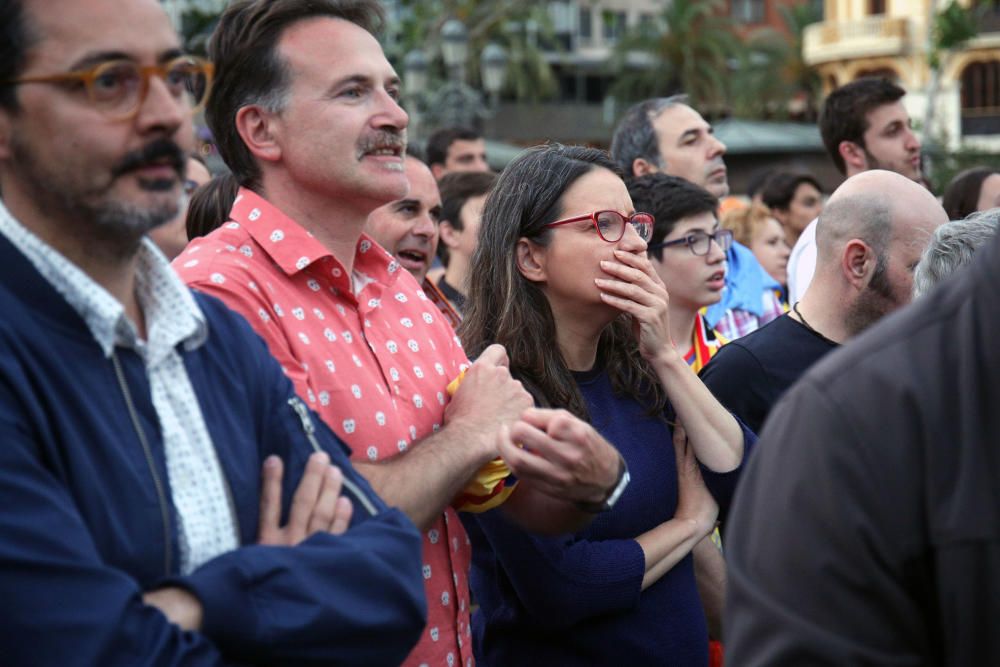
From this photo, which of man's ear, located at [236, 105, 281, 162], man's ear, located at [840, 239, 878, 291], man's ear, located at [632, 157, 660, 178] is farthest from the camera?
man's ear, located at [632, 157, 660, 178]

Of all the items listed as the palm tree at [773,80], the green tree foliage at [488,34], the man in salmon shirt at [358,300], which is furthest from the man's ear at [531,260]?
the palm tree at [773,80]

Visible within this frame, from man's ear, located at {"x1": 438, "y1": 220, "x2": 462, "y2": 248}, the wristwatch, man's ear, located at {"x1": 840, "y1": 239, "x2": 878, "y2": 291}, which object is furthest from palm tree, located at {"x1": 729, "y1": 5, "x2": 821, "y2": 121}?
the wristwatch

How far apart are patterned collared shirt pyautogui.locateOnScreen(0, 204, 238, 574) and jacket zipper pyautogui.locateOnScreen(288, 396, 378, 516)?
0.28 metres

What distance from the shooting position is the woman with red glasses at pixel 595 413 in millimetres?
3424

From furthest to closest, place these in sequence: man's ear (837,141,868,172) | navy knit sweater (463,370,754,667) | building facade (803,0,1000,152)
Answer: building facade (803,0,1000,152)
man's ear (837,141,868,172)
navy knit sweater (463,370,754,667)

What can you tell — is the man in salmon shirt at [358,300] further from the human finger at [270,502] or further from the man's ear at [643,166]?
the man's ear at [643,166]

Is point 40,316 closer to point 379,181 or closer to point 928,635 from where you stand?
point 379,181

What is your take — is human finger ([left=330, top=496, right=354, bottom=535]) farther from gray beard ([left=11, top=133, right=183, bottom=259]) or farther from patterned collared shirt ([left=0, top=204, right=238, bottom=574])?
gray beard ([left=11, top=133, right=183, bottom=259])

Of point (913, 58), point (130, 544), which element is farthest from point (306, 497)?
point (913, 58)

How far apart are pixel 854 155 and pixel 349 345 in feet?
17.5

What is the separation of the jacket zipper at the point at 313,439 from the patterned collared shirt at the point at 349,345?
253mm

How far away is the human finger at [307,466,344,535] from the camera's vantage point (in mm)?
2395

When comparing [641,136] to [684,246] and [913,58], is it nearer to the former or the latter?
[684,246]

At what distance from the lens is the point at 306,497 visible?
2.41 meters
